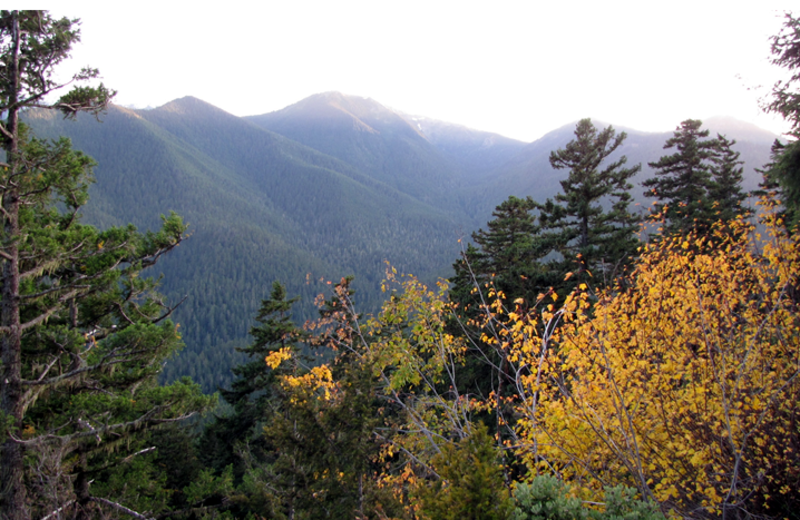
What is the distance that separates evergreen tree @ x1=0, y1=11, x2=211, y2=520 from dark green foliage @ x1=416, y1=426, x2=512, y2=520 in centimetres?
730

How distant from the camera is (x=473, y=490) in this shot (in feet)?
11.9

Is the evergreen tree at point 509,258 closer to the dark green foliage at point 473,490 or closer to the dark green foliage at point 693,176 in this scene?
the dark green foliage at point 693,176

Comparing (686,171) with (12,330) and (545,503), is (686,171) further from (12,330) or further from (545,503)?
(12,330)

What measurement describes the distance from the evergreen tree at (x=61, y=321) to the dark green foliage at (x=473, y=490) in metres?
7.30

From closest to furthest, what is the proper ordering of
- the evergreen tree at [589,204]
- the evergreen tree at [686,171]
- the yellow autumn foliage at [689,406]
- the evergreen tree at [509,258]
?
the yellow autumn foliage at [689,406] → the evergreen tree at [589,204] → the evergreen tree at [509,258] → the evergreen tree at [686,171]

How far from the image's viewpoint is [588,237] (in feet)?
52.4

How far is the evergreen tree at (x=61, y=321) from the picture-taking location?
7.24 meters

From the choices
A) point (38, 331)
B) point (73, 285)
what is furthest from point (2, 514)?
point (73, 285)

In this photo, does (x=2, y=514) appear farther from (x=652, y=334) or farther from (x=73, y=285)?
(x=652, y=334)

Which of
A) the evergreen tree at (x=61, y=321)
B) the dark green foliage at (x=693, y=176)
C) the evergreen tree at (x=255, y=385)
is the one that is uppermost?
the dark green foliage at (x=693, y=176)

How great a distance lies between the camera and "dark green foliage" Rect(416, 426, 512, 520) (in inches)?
140

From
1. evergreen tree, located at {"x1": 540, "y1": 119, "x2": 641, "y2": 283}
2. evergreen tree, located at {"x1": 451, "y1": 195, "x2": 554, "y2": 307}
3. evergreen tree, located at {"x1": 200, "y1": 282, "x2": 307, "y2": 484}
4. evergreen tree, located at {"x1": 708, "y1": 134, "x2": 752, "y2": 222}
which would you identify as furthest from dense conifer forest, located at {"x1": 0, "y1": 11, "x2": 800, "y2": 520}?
evergreen tree, located at {"x1": 708, "y1": 134, "x2": 752, "y2": 222}

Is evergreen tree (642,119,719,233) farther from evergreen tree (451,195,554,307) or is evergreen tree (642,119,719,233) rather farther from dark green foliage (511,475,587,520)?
dark green foliage (511,475,587,520)

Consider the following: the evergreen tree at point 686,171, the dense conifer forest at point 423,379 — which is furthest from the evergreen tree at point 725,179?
the dense conifer forest at point 423,379
